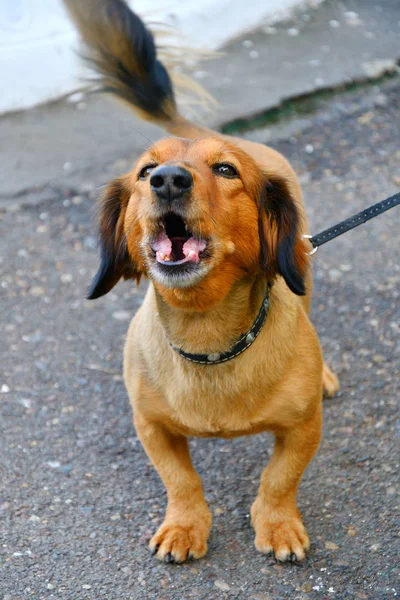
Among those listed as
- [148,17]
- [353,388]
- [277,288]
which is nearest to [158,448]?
[277,288]

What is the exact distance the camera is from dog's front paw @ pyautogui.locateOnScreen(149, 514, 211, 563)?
3146 mm

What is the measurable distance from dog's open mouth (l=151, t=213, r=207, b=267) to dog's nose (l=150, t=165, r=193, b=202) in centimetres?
8

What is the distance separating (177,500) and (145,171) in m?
1.19

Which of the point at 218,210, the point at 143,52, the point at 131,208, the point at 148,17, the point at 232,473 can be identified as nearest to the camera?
the point at 218,210

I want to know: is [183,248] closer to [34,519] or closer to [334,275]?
[34,519]

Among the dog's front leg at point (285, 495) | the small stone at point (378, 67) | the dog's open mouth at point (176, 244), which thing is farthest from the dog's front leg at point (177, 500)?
the small stone at point (378, 67)

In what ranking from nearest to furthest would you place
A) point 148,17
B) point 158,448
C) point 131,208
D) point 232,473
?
point 131,208 < point 158,448 < point 232,473 < point 148,17

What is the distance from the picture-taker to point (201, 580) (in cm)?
309

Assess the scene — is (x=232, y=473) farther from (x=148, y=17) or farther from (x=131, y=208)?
(x=148, y=17)

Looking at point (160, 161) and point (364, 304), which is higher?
point (160, 161)

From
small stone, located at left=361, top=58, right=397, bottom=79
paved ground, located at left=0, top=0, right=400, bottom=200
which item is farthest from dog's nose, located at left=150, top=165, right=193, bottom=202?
small stone, located at left=361, top=58, right=397, bottom=79

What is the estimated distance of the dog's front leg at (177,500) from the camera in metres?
3.15

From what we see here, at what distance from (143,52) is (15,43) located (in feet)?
10.6

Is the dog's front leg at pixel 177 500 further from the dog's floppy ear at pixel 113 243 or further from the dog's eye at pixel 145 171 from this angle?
the dog's eye at pixel 145 171
